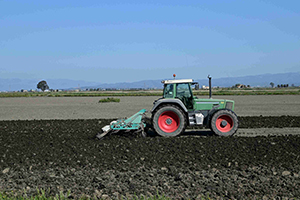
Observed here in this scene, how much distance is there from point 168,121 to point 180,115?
1.75 ft

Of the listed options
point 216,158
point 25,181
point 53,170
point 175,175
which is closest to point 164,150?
point 216,158

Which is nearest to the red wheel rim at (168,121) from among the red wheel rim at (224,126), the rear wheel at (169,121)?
the rear wheel at (169,121)

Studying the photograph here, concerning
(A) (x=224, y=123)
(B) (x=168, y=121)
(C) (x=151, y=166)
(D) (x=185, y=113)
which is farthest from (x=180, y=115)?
(C) (x=151, y=166)

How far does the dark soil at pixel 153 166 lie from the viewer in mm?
6855

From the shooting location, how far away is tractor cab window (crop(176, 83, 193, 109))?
12.7m

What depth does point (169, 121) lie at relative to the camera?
496 inches

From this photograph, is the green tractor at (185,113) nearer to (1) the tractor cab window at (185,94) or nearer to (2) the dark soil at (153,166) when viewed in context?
(1) the tractor cab window at (185,94)

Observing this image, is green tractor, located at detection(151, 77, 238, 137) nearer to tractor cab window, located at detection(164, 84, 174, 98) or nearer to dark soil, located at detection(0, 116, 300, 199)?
tractor cab window, located at detection(164, 84, 174, 98)

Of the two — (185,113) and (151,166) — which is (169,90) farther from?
(151,166)

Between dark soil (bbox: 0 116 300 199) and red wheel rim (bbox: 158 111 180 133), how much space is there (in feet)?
2.40

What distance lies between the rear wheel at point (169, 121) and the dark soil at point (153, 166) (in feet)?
2.05

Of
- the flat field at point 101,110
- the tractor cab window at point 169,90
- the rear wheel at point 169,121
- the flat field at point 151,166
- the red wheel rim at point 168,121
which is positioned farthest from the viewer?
the flat field at point 101,110

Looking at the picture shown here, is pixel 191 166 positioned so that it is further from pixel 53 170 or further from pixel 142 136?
→ pixel 142 136

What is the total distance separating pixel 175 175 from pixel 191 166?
2.70 feet
